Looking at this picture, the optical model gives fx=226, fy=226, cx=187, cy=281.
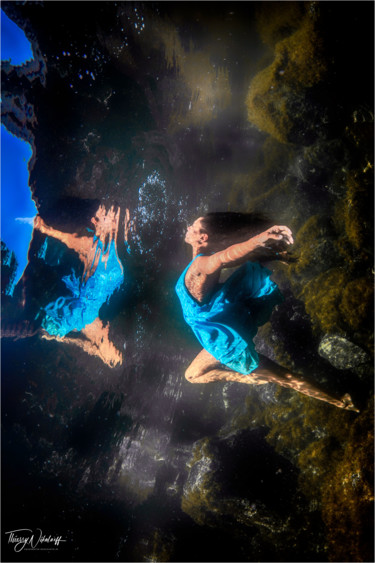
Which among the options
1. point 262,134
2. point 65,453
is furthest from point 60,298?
point 262,134

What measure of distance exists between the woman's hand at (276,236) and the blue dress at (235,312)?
55cm

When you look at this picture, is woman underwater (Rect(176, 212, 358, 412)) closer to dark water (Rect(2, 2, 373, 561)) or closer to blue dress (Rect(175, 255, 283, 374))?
blue dress (Rect(175, 255, 283, 374))

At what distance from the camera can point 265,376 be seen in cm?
324

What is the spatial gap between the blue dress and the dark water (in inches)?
62.4

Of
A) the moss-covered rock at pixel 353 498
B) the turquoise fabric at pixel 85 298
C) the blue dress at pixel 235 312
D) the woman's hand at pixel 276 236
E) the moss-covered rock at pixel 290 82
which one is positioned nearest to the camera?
the woman's hand at pixel 276 236

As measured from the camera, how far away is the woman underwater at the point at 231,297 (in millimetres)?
2865

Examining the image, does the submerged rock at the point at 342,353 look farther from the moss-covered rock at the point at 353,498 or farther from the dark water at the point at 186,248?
the moss-covered rock at the point at 353,498

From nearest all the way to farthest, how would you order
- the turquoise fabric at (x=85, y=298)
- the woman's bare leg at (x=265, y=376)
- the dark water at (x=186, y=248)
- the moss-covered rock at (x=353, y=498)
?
the moss-covered rock at (x=353, y=498), the woman's bare leg at (x=265, y=376), the dark water at (x=186, y=248), the turquoise fabric at (x=85, y=298)

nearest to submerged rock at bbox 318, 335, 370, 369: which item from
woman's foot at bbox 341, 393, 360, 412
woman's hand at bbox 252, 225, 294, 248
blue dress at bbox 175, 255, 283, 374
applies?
woman's foot at bbox 341, 393, 360, 412

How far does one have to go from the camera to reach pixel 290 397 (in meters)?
4.46

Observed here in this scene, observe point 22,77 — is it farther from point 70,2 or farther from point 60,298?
point 60,298

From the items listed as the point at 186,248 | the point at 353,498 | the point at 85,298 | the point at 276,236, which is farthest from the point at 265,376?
the point at 85,298

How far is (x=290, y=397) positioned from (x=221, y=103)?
5.66m

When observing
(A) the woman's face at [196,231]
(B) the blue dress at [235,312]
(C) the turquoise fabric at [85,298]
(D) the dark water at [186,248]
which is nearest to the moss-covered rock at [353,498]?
(D) the dark water at [186,248]
